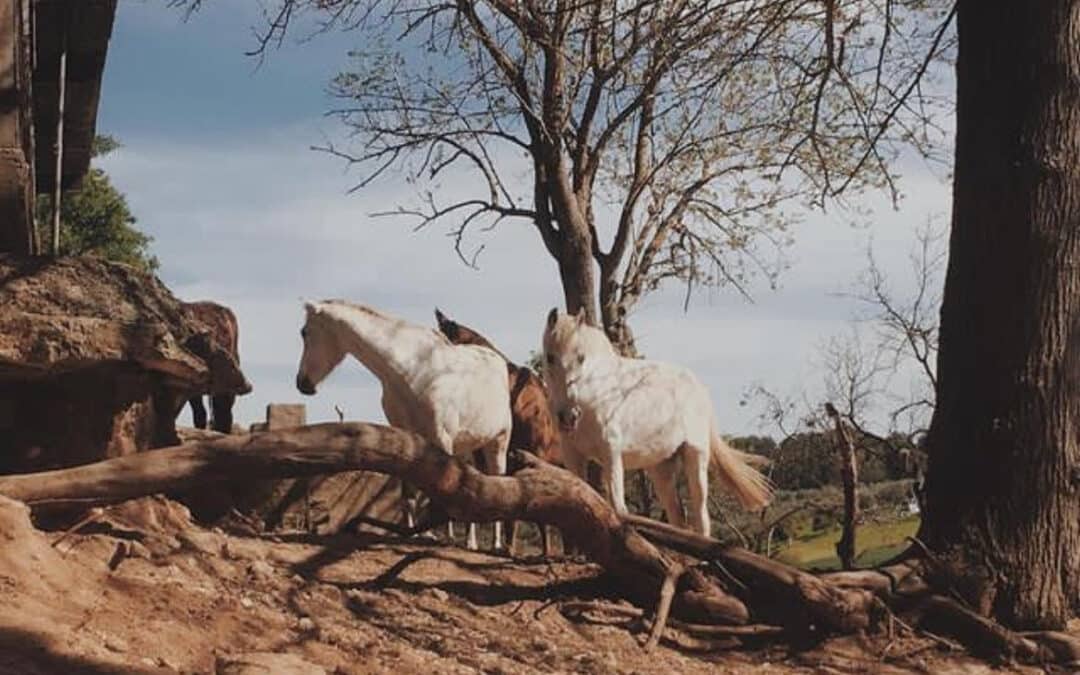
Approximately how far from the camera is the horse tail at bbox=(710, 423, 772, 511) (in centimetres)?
1095

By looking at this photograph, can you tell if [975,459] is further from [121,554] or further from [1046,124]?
[121,554]

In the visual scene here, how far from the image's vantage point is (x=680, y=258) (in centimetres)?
1800

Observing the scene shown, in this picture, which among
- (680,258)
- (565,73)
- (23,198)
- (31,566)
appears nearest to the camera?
(31,566)

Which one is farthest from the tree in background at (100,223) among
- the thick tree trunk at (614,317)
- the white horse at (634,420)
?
the white horse at (634,420)

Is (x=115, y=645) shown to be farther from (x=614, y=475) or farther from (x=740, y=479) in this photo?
(x=740, y=479)

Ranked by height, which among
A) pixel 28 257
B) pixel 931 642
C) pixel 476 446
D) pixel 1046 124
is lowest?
pixel 931 642

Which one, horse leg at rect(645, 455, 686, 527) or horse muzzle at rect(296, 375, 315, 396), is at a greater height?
horse muzzle at rect(296, 375, 315, 396)

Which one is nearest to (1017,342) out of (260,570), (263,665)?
(260,570)

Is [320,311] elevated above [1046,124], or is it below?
below

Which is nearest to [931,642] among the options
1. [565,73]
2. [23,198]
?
[23,198]

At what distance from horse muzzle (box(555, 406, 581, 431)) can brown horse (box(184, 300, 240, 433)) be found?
4158 millimetres

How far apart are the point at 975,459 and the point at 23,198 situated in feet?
17.9

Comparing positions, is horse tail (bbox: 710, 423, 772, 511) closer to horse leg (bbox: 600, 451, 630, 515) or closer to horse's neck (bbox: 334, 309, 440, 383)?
horse leg (bbox: 600, 451, 630, 515)

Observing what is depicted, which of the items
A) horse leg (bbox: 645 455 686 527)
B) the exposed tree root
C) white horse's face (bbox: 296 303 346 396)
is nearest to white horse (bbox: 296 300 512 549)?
white horse's face (bbox: 296 303 346 396)
